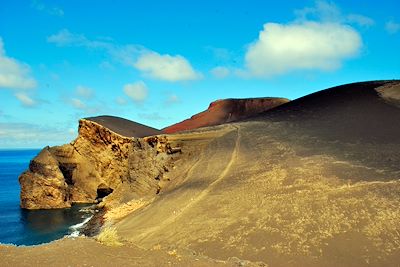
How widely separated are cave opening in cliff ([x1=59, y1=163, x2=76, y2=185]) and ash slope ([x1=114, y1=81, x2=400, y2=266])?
20.6m

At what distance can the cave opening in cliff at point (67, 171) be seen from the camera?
4550 cm

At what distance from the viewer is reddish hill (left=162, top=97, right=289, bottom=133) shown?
7406 centimetres

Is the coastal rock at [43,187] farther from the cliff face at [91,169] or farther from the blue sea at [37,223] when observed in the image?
the blue sea at [37,223]

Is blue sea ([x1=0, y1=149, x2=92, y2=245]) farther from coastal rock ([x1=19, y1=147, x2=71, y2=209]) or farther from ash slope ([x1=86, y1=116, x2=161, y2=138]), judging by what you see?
ash slope ([x1=86, y1=116, x2=161, y2=138])

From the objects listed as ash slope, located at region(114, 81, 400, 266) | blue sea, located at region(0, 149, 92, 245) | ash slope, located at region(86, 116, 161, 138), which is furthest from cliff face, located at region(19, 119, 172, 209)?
ash slope, located at region(114, 81, 400, 266)

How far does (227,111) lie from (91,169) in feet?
117

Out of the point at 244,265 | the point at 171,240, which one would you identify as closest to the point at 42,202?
the point at 171,240

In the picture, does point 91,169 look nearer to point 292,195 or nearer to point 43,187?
point 43,187

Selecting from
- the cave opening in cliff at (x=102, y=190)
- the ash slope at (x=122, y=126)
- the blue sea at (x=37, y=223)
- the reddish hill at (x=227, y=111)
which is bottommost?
the blue sea at (x=37, y=223)

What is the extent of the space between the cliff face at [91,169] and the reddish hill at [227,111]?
27.5 metres

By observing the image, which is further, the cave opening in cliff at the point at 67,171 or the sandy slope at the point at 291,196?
the cave opening in cliff at the point at 67,171

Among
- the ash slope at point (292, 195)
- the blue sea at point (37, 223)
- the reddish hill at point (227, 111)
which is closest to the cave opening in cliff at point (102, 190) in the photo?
the blue sea at point (37, 223)

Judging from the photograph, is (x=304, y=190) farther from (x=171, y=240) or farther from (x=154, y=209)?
(x=154, y=209)

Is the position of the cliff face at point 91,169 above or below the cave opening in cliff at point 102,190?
above
